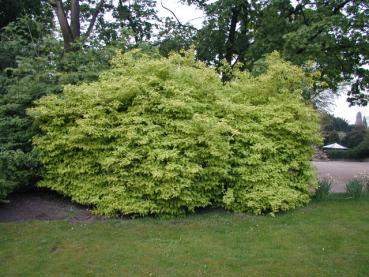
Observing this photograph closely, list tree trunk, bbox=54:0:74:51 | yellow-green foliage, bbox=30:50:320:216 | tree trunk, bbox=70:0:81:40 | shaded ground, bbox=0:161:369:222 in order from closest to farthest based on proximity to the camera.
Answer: yellow-green foliage, bbox=30:50:320:216, shaded ground, bbox=0:161:369:222, tree trunk, bbox=54:0:74:51, tree trunk, bbox=70:0:81:40

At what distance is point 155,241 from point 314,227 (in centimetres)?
231

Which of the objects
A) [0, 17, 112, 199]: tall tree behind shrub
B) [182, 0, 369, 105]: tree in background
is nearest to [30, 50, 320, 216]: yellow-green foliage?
[0, 17, 112, 199]: tall tree behind shrub

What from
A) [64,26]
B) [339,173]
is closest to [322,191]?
[64,26]

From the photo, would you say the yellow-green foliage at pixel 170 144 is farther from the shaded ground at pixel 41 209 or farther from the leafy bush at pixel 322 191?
the leafy bush at pixel 322 191

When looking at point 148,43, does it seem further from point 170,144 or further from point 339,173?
point 339,173

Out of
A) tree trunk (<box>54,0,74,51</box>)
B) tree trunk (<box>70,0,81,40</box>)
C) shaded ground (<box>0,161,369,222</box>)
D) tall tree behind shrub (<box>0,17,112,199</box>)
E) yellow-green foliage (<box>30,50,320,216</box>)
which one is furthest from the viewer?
tree trunk (<box>70,0,81,40</box>)

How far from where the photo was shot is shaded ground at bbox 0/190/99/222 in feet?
20.6

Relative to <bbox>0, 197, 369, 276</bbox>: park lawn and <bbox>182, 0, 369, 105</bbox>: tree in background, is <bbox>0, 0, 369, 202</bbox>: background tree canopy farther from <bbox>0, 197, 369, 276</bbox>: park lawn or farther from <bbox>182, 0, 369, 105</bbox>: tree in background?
<bbox>0, 197, 369, 276</bbox>: park lawn

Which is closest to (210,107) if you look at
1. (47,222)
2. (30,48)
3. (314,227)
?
(314,227)

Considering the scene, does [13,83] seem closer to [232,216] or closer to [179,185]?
[179,185]

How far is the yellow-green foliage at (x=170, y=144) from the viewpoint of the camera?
20.2 feet

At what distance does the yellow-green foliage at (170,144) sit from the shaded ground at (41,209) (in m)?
0.23

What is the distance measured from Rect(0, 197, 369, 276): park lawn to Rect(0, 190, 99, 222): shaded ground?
1.09 ft

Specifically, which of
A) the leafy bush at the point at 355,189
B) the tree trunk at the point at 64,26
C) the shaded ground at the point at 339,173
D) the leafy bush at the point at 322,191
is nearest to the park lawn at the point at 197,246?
the leafy bush at the point at 322,191
